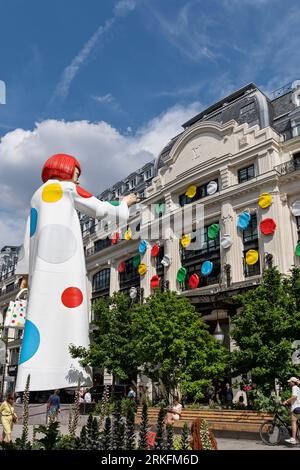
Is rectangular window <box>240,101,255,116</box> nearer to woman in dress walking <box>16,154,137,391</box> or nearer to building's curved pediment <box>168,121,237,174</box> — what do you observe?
building's curved pediment <box>168,121,237,174</box>

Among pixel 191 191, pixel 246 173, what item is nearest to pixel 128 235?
pixel 191 191

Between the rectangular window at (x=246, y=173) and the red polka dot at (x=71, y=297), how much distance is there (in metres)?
18.9

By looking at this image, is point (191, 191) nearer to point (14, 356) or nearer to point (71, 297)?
point (71, 297)

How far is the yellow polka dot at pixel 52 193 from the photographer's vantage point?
13.2 metres

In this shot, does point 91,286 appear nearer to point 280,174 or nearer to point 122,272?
point 122,272

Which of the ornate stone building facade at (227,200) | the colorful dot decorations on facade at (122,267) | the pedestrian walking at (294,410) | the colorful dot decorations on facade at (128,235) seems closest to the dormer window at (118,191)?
the ornate stone building facade at (227,200)

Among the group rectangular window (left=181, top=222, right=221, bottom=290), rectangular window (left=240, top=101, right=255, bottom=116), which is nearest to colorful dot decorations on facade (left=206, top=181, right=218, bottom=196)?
rectangular window (left=181, top=222, right=221, bottom=290)

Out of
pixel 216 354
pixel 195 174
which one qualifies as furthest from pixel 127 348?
pixel 195 174

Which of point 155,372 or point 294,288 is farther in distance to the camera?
point 155,372

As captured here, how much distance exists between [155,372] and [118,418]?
58.3 ft

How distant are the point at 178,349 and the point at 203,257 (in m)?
11.2

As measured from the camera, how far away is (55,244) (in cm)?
1293

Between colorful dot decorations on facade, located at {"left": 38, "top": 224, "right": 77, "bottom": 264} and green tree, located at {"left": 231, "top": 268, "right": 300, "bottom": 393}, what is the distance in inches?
302

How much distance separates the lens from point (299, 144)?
2720 centimetres
